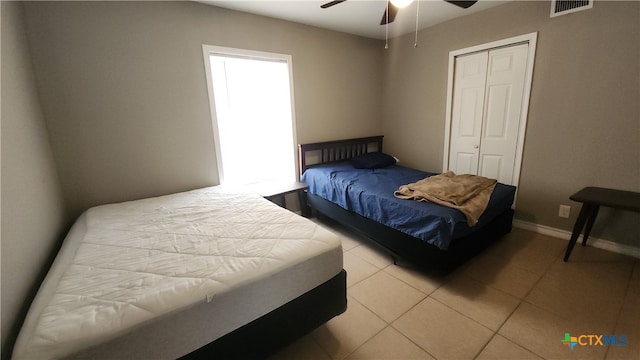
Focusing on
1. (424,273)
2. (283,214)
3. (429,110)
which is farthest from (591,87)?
(283,214)

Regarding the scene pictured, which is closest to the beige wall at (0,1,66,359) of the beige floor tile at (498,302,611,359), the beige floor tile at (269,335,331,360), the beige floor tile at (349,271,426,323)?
the beige floor tile at (269,335,331,360)

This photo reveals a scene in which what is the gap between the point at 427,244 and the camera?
6.46 feet

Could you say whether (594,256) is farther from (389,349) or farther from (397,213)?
(389,349)

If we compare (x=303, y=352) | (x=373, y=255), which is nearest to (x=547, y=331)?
(x=373, y=255)

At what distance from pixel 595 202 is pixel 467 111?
154 cm

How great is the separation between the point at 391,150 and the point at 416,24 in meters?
1.74

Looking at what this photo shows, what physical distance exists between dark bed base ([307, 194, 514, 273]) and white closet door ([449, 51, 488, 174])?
3.01ft

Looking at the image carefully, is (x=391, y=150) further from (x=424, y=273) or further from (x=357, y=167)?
(x=424, y=273)

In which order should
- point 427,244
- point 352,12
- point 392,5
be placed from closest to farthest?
point 427,244
point 392,5
point 352,12

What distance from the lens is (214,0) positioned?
2387 millimetres

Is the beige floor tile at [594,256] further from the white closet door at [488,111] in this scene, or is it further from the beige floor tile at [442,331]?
the beige floor tile at [442,331]

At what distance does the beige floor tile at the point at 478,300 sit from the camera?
1658 millimetres

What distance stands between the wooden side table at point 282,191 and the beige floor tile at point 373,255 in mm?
945

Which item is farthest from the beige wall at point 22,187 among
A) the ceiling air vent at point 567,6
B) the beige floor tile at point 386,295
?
the ceiling air vent at point 567,6
